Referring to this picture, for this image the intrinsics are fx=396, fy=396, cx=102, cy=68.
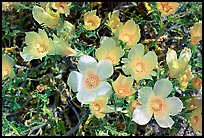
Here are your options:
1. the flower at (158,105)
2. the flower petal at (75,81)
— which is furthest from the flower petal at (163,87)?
the flower petal at (75,81)

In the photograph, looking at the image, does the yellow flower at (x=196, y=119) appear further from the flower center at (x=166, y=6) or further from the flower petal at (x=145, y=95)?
the flower center at (x=166, y=6)

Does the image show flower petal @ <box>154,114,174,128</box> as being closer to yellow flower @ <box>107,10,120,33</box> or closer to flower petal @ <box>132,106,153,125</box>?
flower petal @ <box>132,106,153,125</box>

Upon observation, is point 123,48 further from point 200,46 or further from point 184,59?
point 200,46

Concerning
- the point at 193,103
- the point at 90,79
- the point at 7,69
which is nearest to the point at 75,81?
the point at 90,79

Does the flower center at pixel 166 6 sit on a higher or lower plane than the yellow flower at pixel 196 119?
higher

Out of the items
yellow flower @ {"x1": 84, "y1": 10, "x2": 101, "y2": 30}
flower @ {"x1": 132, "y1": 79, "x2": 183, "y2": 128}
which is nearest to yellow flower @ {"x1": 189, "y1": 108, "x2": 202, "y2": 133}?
flower @ {"x1": 132, "y1": 79, "x2": 183, "y2": 128}

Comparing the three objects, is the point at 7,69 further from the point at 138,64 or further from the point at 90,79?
the point at 138,64

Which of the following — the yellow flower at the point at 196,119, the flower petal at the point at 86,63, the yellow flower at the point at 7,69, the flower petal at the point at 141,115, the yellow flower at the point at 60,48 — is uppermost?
the yellow flower at the point at 60,48
